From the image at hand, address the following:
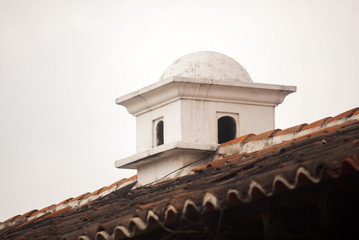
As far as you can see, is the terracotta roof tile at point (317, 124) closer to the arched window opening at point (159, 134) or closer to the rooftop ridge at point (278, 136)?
the rooftop ridge at point (278, 136)

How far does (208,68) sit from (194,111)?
34.7 inches

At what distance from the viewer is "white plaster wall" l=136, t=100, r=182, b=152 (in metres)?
11.9

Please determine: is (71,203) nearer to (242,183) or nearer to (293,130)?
(293,130)

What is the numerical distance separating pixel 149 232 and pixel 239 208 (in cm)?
114

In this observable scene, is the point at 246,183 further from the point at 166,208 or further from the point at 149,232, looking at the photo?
the point at 149,232

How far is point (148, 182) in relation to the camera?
1200cm

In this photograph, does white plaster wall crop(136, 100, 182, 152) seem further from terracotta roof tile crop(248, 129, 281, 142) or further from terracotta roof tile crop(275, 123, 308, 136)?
terracotta roof tile crop(275, 123, 308, 136)

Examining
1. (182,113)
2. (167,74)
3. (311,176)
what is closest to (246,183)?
(311,176)

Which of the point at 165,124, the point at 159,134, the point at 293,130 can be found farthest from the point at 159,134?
the point at 293,130

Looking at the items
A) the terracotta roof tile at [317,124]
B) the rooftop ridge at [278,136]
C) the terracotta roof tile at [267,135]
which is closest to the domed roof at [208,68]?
the rooftop ridge at [278,136]

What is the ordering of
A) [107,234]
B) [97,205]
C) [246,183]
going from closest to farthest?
1. [246,183]
2. [107,234]
3. [97,205]

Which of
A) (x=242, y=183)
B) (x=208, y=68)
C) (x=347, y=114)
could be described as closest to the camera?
(x=242, y=183)

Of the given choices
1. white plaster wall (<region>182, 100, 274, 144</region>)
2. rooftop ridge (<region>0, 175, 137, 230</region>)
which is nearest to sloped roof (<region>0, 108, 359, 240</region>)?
white plaster wall (<region>182, 100, 274, 144</region>)

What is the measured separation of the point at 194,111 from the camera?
11914mm
